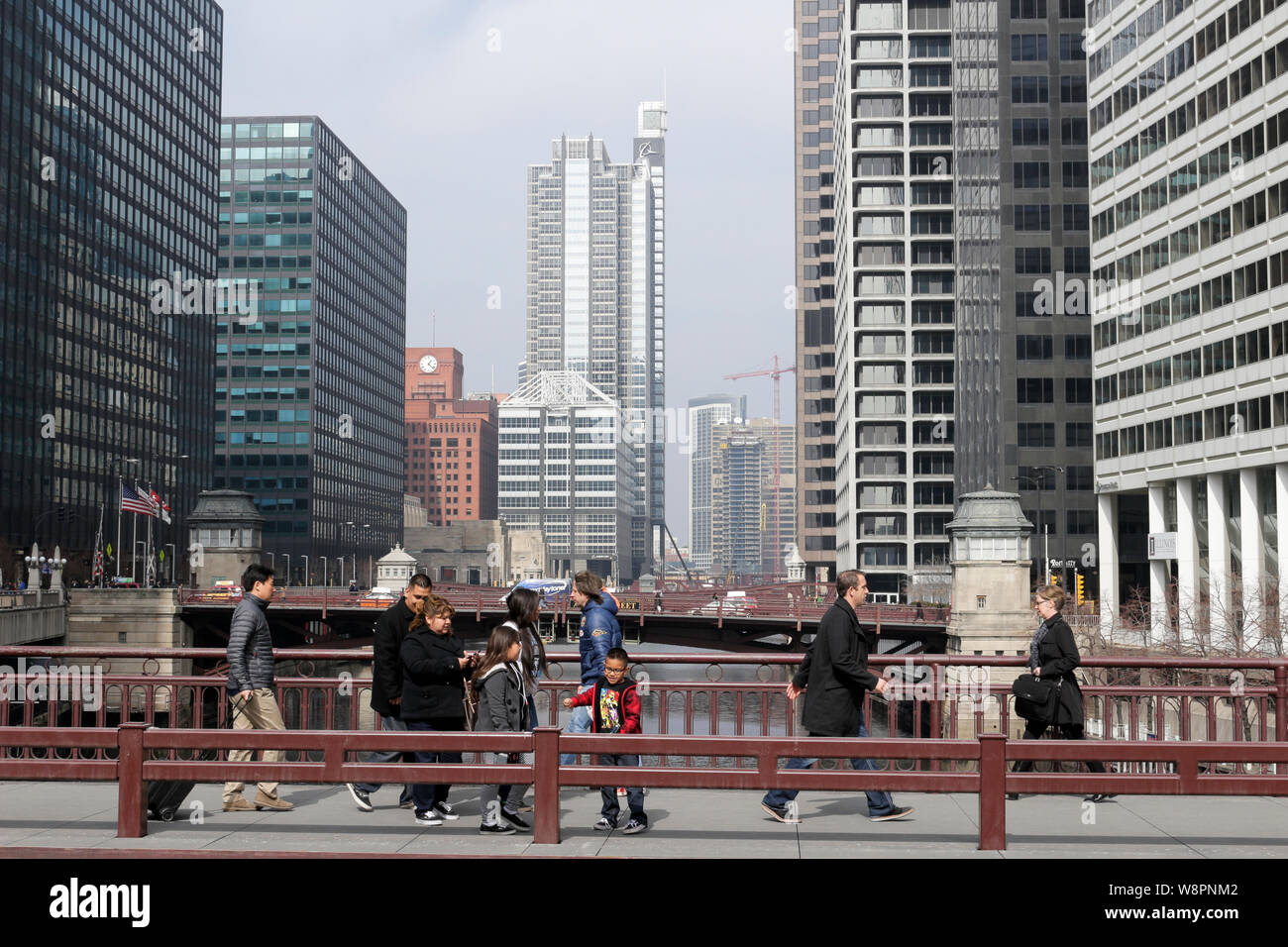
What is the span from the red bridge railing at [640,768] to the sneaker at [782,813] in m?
0.92

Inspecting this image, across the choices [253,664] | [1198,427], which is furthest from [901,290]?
[253,664]

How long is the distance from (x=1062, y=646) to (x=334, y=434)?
171 meters

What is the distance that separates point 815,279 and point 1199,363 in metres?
98.7

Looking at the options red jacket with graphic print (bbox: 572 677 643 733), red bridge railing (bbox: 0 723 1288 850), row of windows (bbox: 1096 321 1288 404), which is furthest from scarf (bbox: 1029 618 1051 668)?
row of windows (bbox: 1096 321 1288 404)

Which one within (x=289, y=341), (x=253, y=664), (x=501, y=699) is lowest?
(x=501, y=699)

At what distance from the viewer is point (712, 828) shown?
1139cm

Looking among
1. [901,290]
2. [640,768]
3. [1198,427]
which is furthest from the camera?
[901,290]

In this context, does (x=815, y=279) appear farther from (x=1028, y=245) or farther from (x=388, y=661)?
(x=388, y=661)

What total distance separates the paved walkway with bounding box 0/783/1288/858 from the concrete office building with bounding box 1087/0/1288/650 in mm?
37271

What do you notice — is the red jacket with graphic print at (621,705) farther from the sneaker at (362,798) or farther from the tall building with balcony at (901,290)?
the tall building with balcony at (901,290)

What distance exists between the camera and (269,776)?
1083cm

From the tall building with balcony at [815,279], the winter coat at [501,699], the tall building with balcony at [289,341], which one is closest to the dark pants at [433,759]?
the winter coat at [501,699]

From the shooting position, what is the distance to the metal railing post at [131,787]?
10.5 metres

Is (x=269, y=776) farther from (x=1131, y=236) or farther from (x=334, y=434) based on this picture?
(x=334, y=434)
